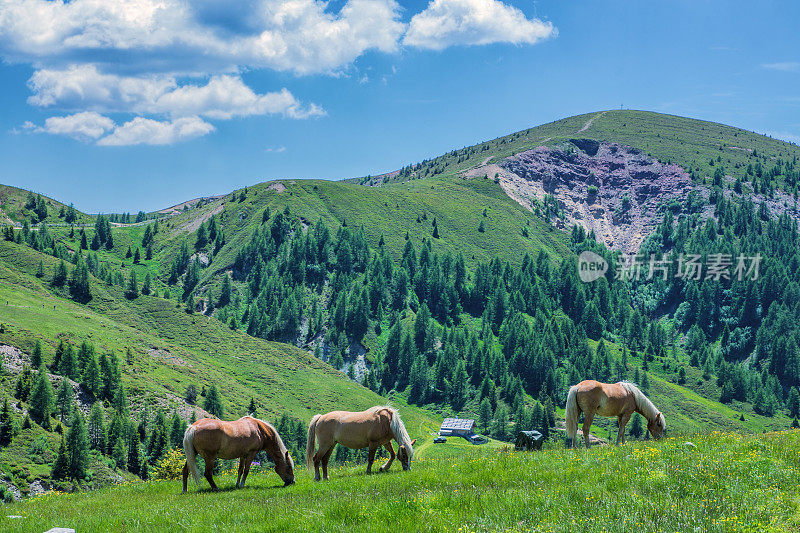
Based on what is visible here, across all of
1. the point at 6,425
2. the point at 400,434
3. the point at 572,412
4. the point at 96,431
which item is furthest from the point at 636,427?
the point at 400,434

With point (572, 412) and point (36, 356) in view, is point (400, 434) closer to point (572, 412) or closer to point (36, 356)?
point (572, 412)

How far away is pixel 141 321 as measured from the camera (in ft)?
648

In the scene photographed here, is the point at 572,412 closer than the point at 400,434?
No

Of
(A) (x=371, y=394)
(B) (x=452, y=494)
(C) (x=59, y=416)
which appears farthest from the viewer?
(A) (x=371, y=394)

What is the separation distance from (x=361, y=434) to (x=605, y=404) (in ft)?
38.8

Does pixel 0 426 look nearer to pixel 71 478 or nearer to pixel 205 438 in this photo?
pixel 71 478

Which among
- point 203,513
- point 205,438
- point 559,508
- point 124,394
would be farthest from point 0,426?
point 559,508

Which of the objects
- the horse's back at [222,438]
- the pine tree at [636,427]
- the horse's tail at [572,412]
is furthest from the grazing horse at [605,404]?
the pine tree at [636,427]

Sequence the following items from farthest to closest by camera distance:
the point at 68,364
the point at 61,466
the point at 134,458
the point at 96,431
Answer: the point at 68,364 < the point at 134,458 < the point at 96,431 < the point at 61,466

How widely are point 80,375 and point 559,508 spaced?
133 meters

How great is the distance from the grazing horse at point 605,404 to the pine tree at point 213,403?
123 m

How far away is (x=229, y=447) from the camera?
69.8 feet

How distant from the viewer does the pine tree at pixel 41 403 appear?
330 feet

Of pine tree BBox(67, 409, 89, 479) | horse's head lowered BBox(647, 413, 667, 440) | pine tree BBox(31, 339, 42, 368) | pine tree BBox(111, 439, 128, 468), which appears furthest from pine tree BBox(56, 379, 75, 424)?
horse's head lowered BBox(647, 413, 667, 440)
